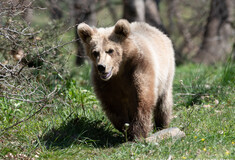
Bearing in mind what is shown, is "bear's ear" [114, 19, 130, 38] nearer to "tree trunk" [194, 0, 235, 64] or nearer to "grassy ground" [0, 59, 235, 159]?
"grassy ground" [0, 59, 235, 159]

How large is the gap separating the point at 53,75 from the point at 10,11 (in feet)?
8.05

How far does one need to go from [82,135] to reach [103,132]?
381 millimetres

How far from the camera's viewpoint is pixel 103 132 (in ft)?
Result: 17.3

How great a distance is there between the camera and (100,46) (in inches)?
186

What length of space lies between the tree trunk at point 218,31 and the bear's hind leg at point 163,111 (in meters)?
6.65

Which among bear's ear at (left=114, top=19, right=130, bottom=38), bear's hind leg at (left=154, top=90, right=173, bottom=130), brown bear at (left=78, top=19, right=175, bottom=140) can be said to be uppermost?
bear's ear at (left=114, top=19, right=130, bottom=38)

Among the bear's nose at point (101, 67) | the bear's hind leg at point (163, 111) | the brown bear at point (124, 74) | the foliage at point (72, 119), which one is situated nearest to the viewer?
the foliage at point (72, 119)

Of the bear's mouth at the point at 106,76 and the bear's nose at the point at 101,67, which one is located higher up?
the bear's nose at the point at 101,67

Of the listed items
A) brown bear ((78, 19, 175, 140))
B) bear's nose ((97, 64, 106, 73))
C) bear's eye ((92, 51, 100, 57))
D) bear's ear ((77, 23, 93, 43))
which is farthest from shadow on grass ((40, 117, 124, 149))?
bear's ear ((77, 23, 93, 43))

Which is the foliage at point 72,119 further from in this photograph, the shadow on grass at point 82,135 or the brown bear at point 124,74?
the brown bear at point 124,74

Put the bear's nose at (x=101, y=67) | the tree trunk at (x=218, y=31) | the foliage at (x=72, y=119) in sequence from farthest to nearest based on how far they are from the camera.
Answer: the tree trunk at (x=218, y=31)
the bear's nose at (x=101, y=67)
the foliage at (x=72, y=119)

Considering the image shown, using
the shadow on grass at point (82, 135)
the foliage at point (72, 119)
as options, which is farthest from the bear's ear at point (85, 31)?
the shadow on grass at point (82, 135)

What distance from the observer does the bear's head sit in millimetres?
4637

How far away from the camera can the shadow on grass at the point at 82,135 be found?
4.73 m
